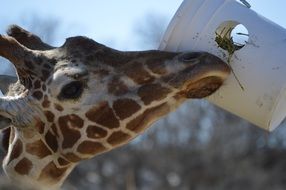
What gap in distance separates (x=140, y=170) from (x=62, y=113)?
1845 cm

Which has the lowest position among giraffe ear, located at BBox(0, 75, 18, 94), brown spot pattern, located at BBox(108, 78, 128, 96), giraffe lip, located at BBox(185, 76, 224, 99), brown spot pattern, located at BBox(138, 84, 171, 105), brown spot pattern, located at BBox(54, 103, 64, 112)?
giraffe ear, located at BBox(0, 75, 18, 94)

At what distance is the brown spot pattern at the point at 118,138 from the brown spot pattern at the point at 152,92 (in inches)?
9.9

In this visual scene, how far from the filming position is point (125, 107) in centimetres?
443

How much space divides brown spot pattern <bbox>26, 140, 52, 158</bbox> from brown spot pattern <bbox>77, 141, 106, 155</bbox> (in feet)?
0.67

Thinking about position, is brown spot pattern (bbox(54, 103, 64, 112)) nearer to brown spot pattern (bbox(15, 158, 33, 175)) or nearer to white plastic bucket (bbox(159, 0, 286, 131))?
brown spot pattern (bbox(15, 158, 33, 175))

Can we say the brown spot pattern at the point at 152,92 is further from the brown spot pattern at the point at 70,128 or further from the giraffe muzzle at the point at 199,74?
the brown spot pattern at the point at 70,128

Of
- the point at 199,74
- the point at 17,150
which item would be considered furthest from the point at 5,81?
the point at 199,74

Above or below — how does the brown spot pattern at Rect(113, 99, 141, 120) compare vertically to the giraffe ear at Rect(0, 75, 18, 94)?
above

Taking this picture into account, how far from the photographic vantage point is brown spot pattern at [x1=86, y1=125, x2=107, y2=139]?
4492 mm

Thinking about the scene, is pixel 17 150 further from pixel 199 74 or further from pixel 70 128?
pixel 199 74

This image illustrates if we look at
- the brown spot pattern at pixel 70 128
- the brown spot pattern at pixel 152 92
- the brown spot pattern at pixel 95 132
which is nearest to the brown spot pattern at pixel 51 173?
the brown spot pattern at pixel 70 128

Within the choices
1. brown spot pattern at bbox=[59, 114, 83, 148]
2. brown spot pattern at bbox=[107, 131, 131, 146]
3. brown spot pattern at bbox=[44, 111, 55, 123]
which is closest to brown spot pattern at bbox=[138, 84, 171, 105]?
brown spot pattern at bbox=[107, 131, 131, 146]

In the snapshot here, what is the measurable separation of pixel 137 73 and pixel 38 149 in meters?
0.75

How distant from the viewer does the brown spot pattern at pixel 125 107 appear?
14.5ft
